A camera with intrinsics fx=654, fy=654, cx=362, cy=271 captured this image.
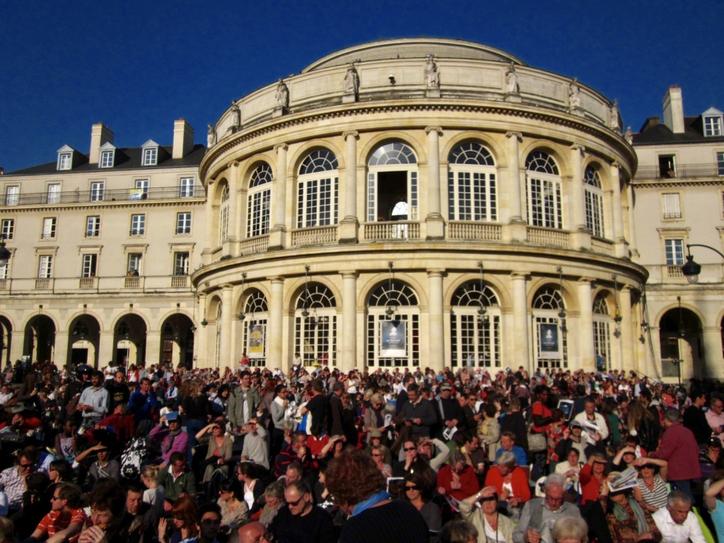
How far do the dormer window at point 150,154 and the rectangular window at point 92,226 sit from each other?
18.6ft

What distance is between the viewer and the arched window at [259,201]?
3136cm

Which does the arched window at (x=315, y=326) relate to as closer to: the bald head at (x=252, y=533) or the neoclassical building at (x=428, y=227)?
the neoclassical building at (x=428, y=227)

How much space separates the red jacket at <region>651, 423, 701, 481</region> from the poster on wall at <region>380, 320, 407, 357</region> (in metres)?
17.6

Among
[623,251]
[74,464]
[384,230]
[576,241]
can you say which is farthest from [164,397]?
[623,251]

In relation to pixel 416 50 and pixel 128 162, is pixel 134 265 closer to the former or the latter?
pixel 128 162

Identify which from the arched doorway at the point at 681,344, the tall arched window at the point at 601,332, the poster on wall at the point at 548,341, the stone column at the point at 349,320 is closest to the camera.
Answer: the stone column at the point at 349,320

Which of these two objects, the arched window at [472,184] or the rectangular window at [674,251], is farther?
the rectangular window at [674,251]

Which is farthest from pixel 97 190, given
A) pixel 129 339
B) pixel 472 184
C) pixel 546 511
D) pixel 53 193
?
pixel 546 511

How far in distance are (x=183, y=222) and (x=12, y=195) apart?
14578 millimetres

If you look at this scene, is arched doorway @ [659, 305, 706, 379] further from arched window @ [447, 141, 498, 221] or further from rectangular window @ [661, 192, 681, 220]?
arched window @ [447, 141, 498, 221]

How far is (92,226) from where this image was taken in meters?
47.0

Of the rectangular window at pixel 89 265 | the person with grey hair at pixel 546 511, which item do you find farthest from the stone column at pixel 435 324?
the rectangular window at pixel 89 265

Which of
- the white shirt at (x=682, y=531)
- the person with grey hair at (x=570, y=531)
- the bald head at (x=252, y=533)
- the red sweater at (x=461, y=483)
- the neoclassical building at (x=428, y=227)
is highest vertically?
the neoclassical building at (x=428, y=227)

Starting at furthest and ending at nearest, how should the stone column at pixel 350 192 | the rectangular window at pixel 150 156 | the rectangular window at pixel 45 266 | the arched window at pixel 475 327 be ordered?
the rectangular window at pixel 150 156 → the rectangular window at pixel 45 266 → the stone column at pixel 350 192 → the arched window at pixel 475 327
